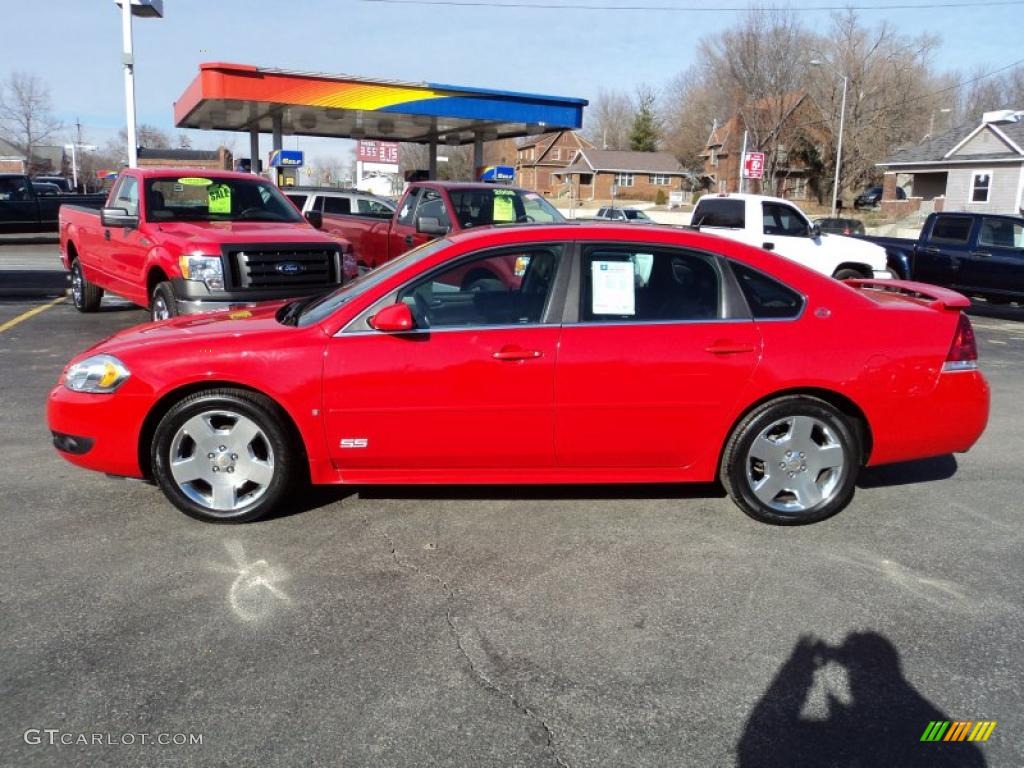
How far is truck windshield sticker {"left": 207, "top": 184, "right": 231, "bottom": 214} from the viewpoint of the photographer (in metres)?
9.71

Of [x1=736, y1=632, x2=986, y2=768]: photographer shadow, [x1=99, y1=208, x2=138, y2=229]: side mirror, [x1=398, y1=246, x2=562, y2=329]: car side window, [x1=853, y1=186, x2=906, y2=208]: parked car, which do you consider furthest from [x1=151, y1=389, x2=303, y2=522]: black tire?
[x1=853, y1=186, x2=906, y2=208]: parked car

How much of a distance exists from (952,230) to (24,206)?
23355 mm

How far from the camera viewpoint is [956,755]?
9.30ft

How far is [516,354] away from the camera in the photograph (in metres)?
4.46

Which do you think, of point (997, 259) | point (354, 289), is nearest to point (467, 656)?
point (354, 289)

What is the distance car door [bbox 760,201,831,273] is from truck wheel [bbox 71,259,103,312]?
9.93 metres

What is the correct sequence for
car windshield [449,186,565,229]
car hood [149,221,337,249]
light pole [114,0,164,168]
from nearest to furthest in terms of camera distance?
car hood [149,221,337,249]
car windshield [449,186,565,229]
light pole [114,0,164,168]

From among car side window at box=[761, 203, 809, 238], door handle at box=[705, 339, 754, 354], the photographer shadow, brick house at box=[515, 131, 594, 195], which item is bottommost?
the photographer shadow

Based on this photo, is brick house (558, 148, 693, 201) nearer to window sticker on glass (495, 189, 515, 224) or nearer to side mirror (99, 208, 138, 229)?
window sticker on glass (495, 189, 515, 224)

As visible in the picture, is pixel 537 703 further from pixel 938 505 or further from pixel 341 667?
pixel 938 505

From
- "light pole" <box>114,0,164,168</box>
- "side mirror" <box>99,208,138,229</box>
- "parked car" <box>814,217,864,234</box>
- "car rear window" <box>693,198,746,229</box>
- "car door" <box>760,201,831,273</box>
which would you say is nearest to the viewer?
"side mirror" <box>99,208,138,229</box>

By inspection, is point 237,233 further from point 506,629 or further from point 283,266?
point 506,629

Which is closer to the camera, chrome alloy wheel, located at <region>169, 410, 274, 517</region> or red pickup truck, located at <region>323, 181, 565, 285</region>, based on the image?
chrome alloy wheel, located at <region>169, 410, 274, 517</region>

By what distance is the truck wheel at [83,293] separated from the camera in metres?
11.7
